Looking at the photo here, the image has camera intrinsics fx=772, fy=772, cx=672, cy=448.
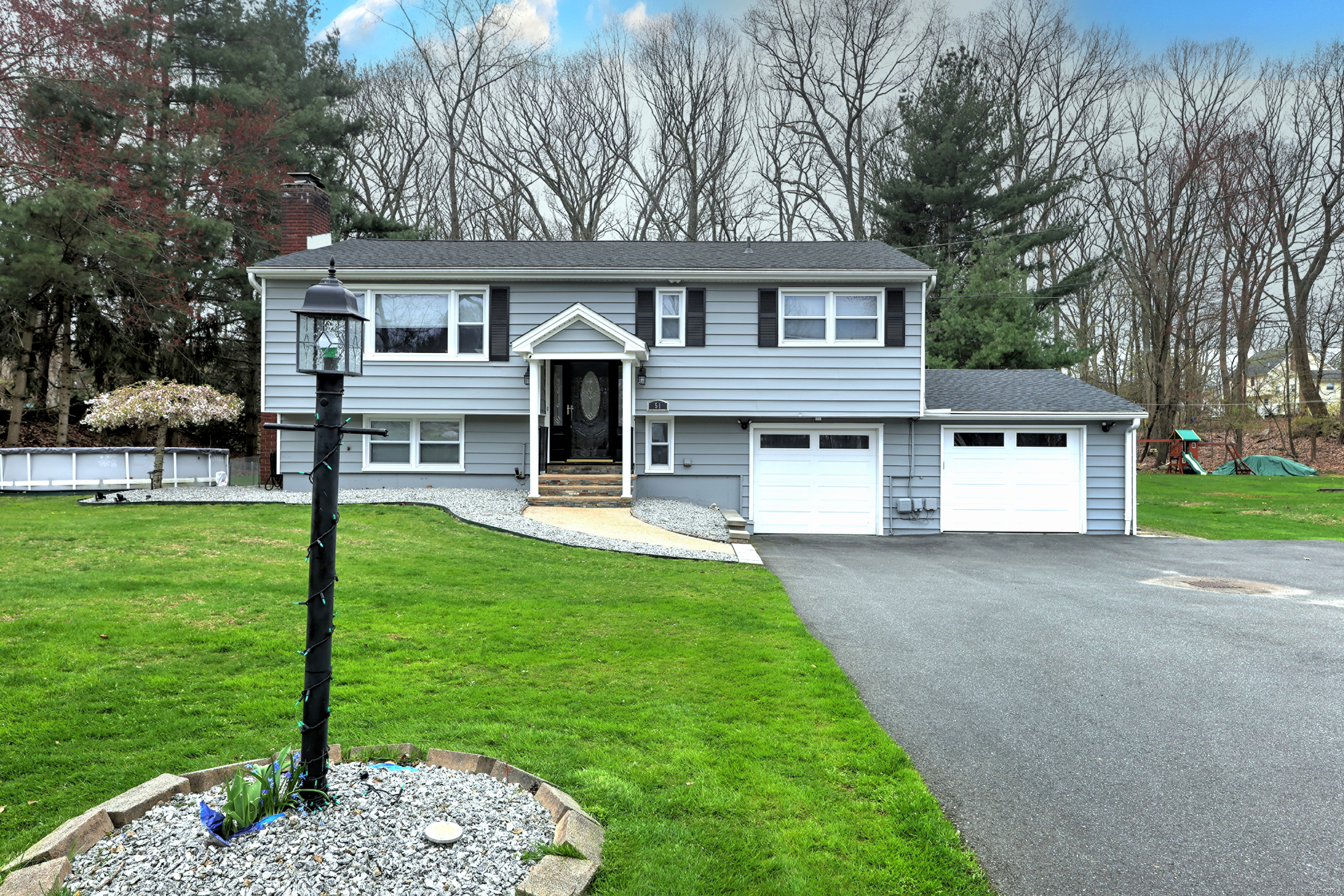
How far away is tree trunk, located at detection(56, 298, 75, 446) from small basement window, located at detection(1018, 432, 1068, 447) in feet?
71.5

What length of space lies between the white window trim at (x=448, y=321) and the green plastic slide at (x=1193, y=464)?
2497 cm

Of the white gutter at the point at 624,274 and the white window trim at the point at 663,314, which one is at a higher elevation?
the white gutter at the point at 624,274

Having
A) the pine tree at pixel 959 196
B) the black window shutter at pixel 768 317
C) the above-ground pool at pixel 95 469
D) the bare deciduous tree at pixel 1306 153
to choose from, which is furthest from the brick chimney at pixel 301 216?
the bare deciduous tree at pixel 1306 153

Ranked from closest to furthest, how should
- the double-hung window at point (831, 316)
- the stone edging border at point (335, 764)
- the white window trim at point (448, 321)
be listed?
the stone edging border at point (335, 764) → the white window trim at point (448, 321) → the double-hung window at point (831, 316)

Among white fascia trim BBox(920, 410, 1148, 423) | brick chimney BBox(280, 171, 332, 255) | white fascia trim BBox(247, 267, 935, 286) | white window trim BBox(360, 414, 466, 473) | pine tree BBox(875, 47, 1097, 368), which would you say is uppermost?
pine tree BBox(875, 47, 1097, 368)

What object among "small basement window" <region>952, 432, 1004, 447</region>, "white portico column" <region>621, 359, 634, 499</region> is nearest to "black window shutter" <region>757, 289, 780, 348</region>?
"white portico column" <region>621, 359, 634, 499</region>

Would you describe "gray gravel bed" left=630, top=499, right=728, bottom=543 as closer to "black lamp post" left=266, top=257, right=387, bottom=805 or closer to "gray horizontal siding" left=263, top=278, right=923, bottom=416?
"gray horizontal siding" left=263, top=278, right=923, bottom=416

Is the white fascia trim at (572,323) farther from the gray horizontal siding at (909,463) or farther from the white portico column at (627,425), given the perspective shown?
the gray horizontal siding at (909,463)

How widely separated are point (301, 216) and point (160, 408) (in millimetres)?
5055

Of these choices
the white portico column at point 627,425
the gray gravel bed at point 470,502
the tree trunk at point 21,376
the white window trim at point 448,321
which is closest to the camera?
the gray gravel bed at point 470,502

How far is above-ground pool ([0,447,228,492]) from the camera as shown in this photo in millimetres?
15078

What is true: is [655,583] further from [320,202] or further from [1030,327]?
[1030,327]

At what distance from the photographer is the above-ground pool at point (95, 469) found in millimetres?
15078

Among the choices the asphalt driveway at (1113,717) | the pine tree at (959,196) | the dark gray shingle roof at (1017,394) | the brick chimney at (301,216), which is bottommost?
the asphalt driveway at (1113,717)
